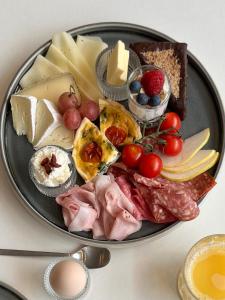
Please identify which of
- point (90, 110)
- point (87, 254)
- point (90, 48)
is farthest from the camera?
point (90, 48)

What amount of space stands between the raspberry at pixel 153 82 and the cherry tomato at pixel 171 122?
10cm

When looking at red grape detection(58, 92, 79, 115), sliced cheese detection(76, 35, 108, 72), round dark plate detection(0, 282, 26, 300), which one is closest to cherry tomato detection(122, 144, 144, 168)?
red grape detection(58, 92, 79, 115)

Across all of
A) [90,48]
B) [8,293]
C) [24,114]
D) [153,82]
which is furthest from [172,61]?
[8,293]

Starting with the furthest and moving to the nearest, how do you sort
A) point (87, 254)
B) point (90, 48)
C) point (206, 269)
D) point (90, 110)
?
point (90, 48) → point (90, 110) → point (87, 254) → point (206, 269)

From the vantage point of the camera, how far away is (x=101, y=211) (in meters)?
1.89

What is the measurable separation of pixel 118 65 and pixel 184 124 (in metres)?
0.32

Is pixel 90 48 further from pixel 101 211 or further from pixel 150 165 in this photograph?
pixel 101 211

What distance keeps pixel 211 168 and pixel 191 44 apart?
52 centimetres

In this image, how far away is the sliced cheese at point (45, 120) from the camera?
1.98m

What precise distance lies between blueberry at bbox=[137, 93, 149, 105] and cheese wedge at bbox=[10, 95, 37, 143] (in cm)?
36

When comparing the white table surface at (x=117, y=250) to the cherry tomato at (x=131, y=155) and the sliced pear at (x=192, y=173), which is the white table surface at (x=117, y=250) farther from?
the cherry tomato at (x=131, y=155)

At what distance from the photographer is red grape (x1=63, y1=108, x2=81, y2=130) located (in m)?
1.96

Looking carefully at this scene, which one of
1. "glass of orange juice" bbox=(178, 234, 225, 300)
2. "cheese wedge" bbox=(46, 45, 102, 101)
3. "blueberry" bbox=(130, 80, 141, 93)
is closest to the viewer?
"glass of orange juice" bbox=(178, 234, 225, 300)

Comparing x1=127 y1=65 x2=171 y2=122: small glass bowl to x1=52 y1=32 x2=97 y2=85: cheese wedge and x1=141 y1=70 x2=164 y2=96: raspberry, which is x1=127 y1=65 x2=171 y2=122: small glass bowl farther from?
x1=52 y1=32 x2=97 y2=85: cheese wedge
